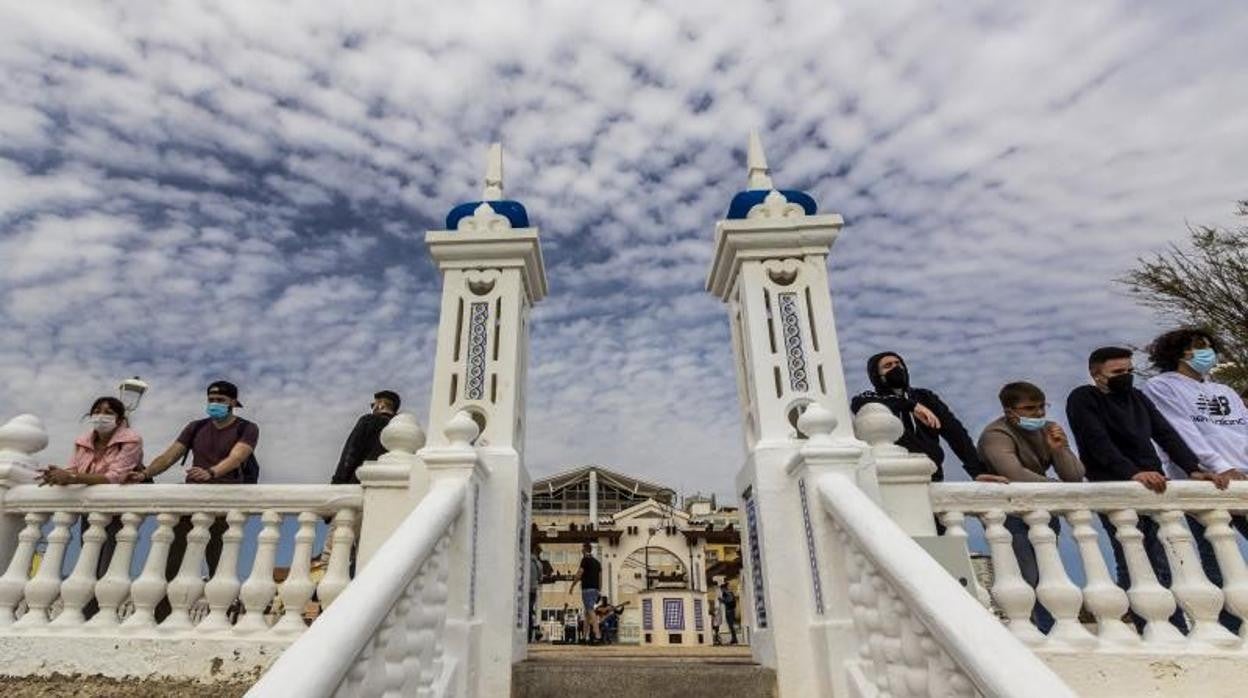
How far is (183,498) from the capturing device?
324 centimetres

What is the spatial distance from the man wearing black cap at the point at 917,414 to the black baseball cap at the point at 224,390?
11.6 ft

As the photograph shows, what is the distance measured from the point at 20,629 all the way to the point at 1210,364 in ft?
20.3

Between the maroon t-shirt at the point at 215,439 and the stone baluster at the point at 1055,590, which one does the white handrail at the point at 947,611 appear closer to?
the stone baluster at the point at 1055,590

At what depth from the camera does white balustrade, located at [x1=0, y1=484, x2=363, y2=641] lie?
303cm

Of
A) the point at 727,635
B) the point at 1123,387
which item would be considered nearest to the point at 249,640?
the point at 1123,387

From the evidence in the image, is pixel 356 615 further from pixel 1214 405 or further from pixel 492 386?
pixel 1214 405

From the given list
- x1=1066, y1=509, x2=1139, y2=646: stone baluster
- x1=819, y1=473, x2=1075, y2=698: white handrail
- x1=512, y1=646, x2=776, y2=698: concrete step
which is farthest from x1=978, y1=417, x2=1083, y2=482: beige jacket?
x1=512, y1=646, x2=776, y2=698: concrete step

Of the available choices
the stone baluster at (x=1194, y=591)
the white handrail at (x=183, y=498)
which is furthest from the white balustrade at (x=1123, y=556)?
the white handrail at (x=183, y=498)

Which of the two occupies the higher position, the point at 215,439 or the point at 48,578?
the point at 215,439

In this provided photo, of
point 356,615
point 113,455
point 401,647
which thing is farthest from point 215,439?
point 356,615

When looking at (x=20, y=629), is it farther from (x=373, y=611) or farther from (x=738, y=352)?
(x=738, y=352)

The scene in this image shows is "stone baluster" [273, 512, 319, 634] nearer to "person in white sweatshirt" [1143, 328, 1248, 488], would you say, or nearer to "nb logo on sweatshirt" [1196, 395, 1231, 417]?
"person in white sweatshirt" [1143, 328, 1248, 488]

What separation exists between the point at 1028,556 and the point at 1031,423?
715mm

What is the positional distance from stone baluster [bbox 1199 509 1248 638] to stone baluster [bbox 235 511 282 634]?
13.8ft
